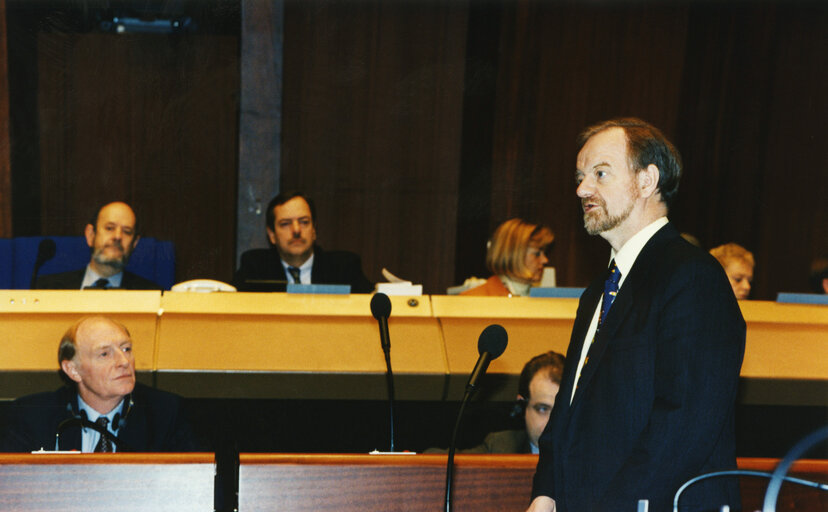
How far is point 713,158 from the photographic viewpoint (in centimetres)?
589

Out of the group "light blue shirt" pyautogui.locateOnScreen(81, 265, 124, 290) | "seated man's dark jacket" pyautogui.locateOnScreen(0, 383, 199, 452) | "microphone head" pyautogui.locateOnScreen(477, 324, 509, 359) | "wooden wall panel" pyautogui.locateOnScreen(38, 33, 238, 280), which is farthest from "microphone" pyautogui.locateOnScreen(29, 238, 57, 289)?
"microphone head" pyautogui.locateOnScreen(477, 324, 509, 359)

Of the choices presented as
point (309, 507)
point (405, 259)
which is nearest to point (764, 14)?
point (405, 259)

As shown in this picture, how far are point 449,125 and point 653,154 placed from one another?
443 centimetres

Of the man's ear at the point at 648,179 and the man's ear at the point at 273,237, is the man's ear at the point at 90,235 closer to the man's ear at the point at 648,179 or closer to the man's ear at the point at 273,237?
the man's ear at the point at 273,237

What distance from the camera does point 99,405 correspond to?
262cm

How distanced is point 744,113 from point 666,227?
469 cm

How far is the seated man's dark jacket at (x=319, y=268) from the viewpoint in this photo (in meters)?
Result: 4.20

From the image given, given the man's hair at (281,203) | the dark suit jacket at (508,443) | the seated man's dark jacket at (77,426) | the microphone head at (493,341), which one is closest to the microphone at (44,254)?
the man's hair at (281,203)

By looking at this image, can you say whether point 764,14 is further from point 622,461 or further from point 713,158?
point 622,461

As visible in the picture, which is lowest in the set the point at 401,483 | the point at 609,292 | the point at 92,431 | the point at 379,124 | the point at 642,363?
the point at 92,431

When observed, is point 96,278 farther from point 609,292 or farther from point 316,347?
point 609,292

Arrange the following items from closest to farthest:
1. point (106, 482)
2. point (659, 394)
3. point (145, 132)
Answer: point (659, 394) < point (106, 482) < point (145, 132)

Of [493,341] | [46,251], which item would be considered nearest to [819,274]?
[493,341]

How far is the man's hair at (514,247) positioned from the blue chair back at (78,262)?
156cm
